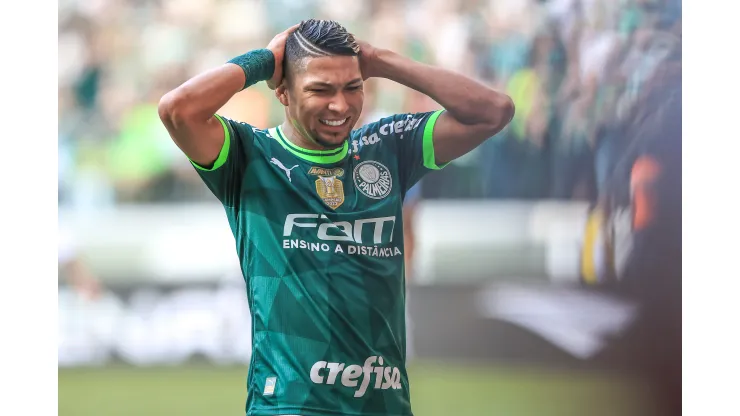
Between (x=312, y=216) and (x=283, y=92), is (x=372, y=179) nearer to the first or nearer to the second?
(x=312, y=216)

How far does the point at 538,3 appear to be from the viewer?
12.0ft

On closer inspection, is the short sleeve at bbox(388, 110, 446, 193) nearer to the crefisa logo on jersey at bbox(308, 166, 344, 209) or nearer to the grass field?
the crefisa logo on jersey at bbox(308, 166, 344, 209)

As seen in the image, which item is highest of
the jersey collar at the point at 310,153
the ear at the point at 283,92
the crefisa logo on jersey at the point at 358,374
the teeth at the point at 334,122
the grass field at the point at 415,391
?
the ear at the point at 283,92

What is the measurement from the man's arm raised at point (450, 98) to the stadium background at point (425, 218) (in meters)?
0.88

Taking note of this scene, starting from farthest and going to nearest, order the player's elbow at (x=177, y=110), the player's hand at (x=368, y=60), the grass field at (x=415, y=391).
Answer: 1. the grass field at (x=415, y=391)
2. the player's hand at (x=368, y=60)
3. the player's elbow at (x=177, y=110)

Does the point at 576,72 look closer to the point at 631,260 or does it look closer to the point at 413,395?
the point at 631,260

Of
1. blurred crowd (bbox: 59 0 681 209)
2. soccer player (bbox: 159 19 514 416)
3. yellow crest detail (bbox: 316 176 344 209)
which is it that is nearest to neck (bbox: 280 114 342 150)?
soccer player (bbox: 159 19 514 416)

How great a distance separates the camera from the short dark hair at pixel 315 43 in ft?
8.13

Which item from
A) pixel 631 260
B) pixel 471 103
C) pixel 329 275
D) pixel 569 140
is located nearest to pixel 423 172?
pixel 471 103

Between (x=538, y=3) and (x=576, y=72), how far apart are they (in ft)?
1.20

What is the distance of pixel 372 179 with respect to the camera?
8.55 feet

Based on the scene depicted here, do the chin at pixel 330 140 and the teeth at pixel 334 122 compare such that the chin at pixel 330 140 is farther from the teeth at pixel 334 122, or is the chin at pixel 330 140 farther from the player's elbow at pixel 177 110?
the player's elbow at pixel 177 110

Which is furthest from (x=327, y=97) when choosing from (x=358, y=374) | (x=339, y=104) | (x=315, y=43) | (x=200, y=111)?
(x=358, y=374)

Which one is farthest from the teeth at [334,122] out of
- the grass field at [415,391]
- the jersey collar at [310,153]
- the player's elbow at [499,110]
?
the grass field at [415,391]
